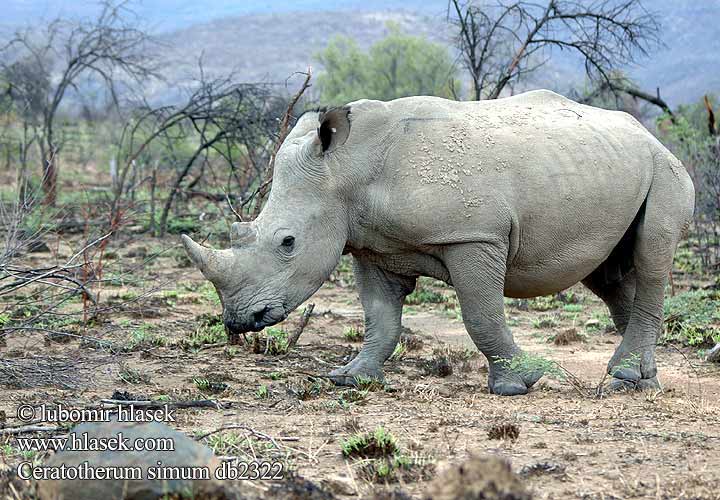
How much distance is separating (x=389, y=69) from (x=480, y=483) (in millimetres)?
40617

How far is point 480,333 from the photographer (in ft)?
21.9

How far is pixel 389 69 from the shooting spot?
43.0m

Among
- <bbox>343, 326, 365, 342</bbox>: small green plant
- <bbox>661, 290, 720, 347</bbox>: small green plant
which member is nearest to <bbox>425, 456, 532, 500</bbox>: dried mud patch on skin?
<bbox>343, 326, 365, 342</bbox>: small green plant

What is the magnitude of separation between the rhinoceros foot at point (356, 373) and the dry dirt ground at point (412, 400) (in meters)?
0.11

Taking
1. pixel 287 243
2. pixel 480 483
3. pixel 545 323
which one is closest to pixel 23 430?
pixel 287 243

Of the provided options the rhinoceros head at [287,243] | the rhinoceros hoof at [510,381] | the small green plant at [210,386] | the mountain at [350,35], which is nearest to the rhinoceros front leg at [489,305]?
the rhinoceros hoof at [510,381]

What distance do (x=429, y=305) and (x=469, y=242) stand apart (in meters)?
5.25

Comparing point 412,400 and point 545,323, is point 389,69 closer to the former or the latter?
point 545,323

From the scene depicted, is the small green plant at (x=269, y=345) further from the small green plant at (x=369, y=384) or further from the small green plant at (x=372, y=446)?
the small green plant at (x=372, y=446)

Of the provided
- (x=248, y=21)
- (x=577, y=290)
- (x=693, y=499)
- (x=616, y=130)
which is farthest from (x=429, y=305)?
(x=248, y=21)

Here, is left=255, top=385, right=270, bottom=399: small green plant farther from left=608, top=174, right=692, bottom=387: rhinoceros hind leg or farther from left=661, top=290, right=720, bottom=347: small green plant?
left=661, top=290, right=720, bottom=347: small green plant

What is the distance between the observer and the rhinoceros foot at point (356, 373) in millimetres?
7008

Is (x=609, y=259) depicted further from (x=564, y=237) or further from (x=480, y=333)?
(x=480, y=333)

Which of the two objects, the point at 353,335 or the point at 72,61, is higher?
the point at 72,61
